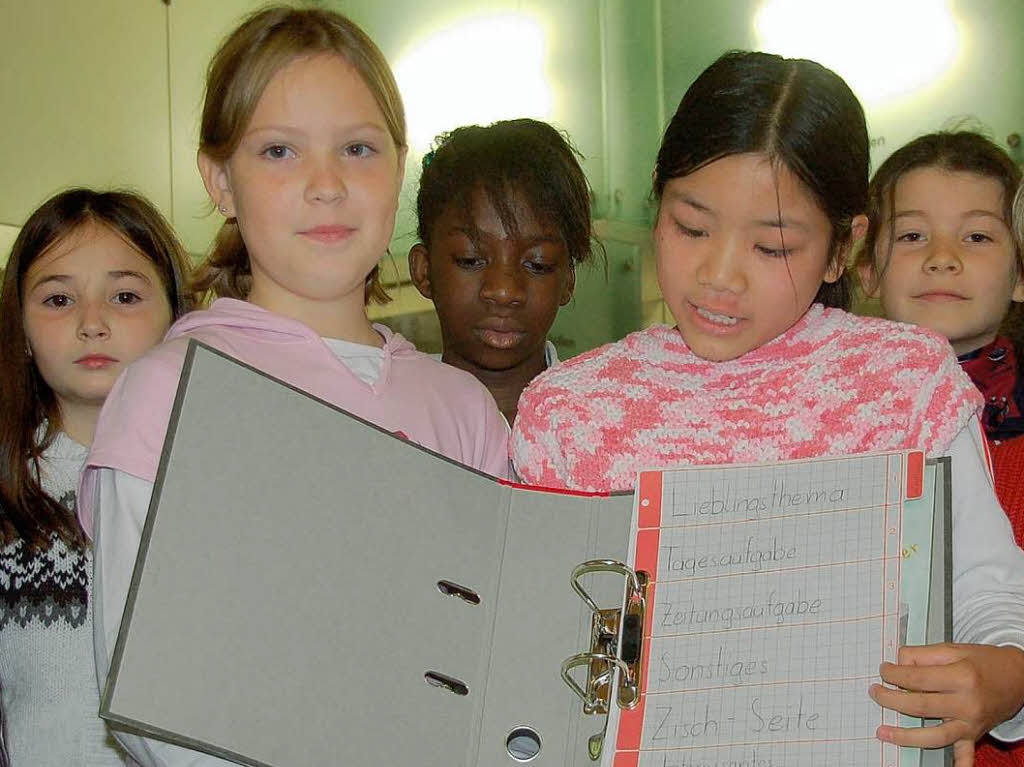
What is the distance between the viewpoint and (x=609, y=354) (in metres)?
1.16

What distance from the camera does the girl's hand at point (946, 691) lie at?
81 centimetres

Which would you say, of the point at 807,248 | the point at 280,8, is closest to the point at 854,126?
the point at 807,248

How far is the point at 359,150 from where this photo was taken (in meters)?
1.19

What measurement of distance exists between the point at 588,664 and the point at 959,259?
88 centimetres

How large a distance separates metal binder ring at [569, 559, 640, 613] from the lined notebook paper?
0.05ft

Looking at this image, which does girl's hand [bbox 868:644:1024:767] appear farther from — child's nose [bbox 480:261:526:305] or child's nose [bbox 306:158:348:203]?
child's nose [bbox 480:261:526:305]

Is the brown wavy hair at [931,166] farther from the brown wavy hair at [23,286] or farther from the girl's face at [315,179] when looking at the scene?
the brown wavy hair at [23,286]

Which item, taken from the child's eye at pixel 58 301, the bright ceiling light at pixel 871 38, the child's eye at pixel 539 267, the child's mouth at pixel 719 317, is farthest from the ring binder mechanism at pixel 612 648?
the bright ceiling light at pixel 871 38

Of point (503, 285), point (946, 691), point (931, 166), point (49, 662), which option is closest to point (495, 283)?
point (503, 285)

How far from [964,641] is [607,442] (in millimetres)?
329

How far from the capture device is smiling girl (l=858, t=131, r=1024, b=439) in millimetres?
1519

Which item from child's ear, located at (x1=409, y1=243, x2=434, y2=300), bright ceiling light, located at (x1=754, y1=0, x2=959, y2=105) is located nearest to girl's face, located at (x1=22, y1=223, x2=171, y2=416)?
child's ear, located at (x1=409, y1=243, x2=434, y2=300)

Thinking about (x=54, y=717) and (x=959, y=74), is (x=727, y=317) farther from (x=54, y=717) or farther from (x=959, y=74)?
(x=959, y=74)

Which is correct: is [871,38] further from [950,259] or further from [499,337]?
[499,337]
